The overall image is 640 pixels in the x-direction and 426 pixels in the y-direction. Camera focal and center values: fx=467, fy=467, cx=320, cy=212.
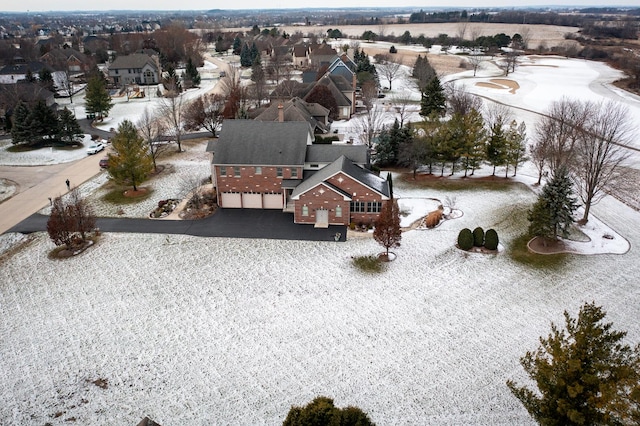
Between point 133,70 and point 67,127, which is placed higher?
point 133,70

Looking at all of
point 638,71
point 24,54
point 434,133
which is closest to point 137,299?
point 434,133

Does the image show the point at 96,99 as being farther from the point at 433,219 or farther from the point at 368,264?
the point at 368,264

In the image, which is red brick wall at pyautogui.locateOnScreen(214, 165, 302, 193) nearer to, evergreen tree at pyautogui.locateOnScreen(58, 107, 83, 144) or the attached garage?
the attached garage

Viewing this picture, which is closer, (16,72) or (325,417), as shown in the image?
(325,417)

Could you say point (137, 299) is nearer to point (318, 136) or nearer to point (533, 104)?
point (318, 136)

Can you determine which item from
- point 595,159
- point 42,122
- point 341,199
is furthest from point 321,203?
point 42,122

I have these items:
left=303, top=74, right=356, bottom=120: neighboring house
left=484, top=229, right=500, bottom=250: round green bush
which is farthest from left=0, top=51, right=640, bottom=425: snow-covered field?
left=303, top=74, right=356, bottom=120: neighboring house

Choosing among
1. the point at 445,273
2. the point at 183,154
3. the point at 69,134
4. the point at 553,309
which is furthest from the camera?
the point at 69,134
